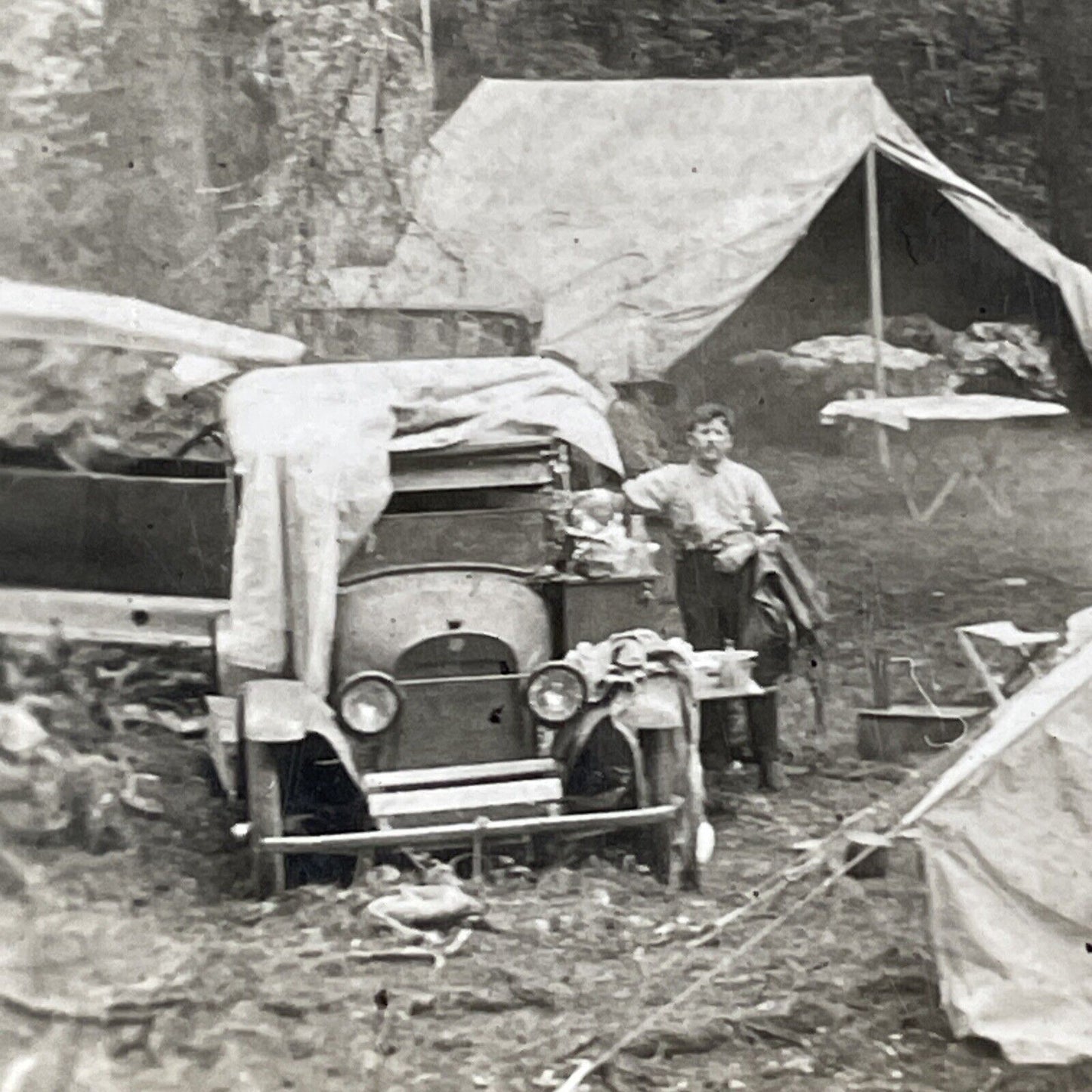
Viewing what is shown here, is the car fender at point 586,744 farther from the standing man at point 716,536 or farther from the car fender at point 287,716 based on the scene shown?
the car fender at point 287,716

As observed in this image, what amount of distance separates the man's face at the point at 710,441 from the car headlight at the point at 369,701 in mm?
781

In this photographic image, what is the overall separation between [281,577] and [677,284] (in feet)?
3.31

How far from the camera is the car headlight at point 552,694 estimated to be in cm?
327

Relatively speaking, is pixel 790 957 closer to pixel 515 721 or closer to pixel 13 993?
pixel 515 721

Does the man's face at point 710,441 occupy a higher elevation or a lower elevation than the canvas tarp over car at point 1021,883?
higher

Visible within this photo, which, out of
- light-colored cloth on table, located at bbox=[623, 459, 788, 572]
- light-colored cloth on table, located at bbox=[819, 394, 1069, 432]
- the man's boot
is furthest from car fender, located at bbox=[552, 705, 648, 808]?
light-colored cloth on table, located at bbox=[819, 394, 1069, 432]

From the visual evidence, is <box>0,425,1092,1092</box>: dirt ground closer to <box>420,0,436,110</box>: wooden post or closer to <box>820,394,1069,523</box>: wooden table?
<box>820,394,1069,523</box>: wooden table

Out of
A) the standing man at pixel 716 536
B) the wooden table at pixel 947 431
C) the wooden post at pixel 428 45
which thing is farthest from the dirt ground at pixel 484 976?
the wooden post at pixel 428 45

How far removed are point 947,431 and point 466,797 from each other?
1.27 metres

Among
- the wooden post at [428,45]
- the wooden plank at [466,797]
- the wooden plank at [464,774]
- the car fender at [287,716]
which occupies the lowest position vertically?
the wooden plank at [466,797]

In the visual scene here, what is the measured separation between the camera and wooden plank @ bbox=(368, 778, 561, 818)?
317 cm

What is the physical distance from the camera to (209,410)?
10.7 feet

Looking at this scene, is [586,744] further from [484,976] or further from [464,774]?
[484,976]

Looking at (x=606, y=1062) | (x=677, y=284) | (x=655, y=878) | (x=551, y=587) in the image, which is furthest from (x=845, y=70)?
(x=606, y=1062)
